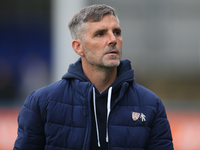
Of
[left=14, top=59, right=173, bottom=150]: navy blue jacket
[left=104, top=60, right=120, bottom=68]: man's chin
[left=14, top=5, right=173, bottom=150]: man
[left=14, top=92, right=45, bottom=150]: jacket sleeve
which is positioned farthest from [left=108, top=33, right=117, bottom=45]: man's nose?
[left=14, top=92, right=45, bottom=150]: jacket sleeve

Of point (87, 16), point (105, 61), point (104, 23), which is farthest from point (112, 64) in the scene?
point (87, 16)

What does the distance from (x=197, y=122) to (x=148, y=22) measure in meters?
2.65

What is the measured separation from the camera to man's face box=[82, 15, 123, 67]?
2.17m

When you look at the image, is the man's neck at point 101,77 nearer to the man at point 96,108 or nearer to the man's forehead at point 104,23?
the man at point 96,108

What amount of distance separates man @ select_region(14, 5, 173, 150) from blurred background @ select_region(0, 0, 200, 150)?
155 inches

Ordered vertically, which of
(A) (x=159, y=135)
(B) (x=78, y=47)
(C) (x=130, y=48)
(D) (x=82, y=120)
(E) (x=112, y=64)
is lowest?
(A) (x=159, y=135)

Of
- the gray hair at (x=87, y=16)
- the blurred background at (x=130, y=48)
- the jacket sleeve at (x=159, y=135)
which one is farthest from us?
the blurred background at (x=130, y=48)

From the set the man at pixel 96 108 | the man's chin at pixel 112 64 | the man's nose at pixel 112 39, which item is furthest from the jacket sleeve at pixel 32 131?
the man's nose at pixel 112 39

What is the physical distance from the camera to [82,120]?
202 cm

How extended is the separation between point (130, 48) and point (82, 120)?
5331mm

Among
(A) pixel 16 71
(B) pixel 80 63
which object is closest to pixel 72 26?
(B) pixel 80 63

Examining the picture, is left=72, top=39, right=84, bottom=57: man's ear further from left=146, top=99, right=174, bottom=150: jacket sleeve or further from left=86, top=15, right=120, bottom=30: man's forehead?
left=146, top=99, right=174, bottom=150: jacket sleeve

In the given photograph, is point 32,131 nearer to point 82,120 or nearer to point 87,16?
point 82,120

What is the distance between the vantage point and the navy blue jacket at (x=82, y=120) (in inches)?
78.8
